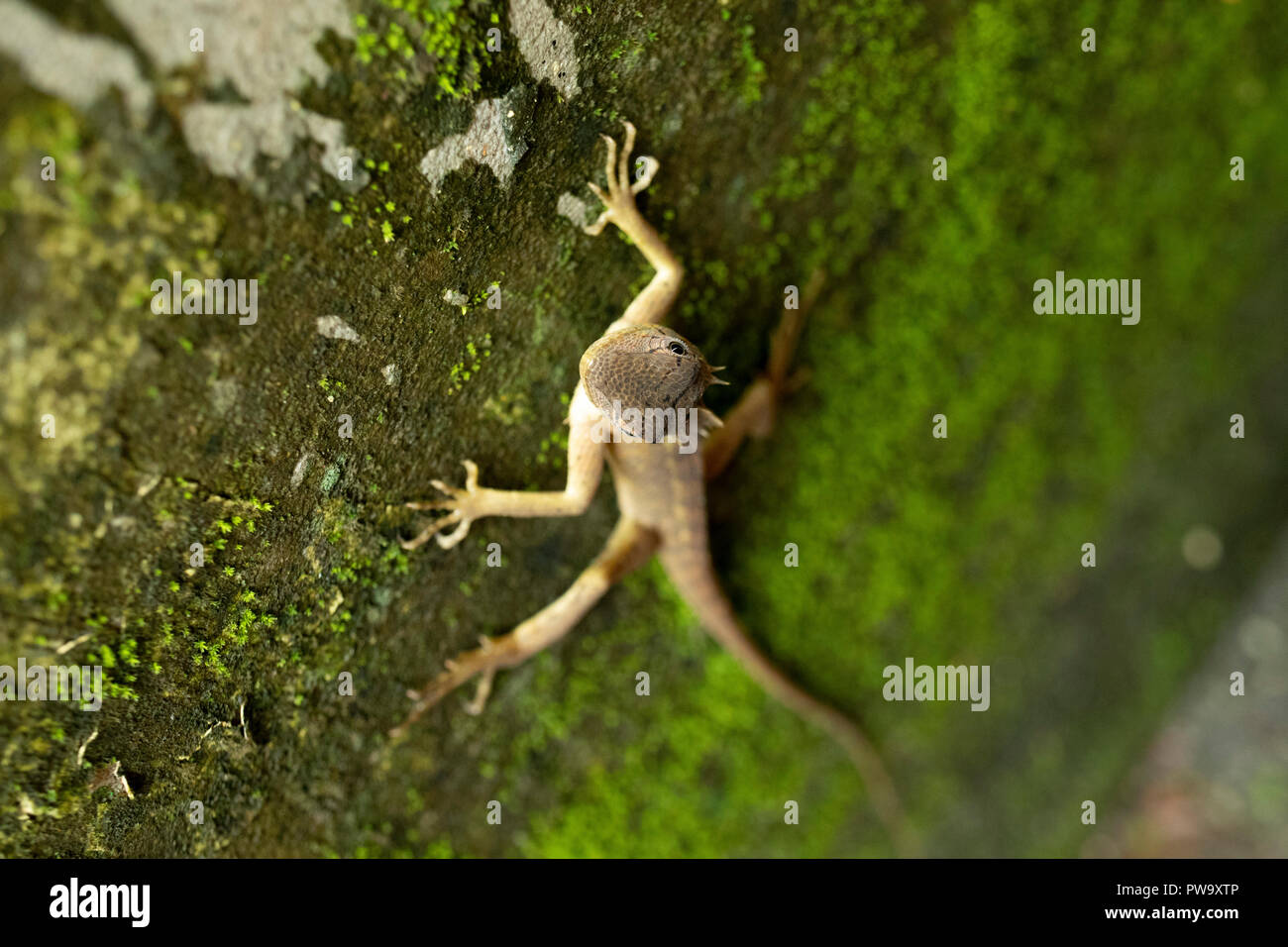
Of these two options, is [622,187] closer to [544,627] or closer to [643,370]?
[643,370]

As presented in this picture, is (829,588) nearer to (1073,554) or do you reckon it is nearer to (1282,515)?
A: (1073,554)

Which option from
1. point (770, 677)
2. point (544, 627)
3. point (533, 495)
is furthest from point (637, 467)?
point (770, 677)

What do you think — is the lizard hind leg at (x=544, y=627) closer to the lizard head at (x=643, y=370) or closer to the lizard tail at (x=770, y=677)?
the lizard tail at (x=770, y=677)

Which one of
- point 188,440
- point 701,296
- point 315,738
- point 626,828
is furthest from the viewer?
point 626,828

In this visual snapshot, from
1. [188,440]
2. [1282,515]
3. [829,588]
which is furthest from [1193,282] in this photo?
[188,440]

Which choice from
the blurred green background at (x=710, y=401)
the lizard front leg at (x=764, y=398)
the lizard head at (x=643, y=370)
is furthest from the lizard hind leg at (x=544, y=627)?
the lizard head at (x=643, y=370)

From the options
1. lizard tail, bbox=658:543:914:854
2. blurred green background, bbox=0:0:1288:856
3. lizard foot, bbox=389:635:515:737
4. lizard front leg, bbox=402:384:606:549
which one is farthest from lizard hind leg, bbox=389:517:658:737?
lizard front leg, bbox=402:384:606:549

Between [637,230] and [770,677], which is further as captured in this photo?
[770,677]
